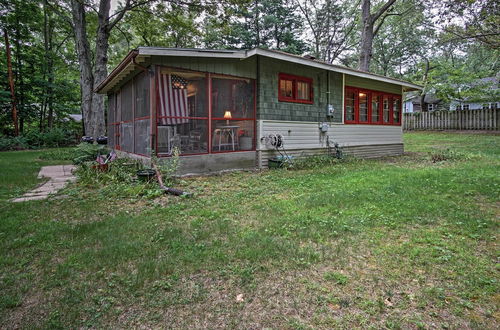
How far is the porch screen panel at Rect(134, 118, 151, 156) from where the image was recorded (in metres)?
6.75

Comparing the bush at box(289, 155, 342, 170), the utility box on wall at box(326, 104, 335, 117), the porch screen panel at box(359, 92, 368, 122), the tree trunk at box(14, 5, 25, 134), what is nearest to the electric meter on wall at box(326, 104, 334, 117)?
the utility box on wall at box(326, 104, 335, 117)

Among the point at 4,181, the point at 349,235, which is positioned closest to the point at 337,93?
the point at 349,235

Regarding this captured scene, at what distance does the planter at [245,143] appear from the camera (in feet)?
25.0

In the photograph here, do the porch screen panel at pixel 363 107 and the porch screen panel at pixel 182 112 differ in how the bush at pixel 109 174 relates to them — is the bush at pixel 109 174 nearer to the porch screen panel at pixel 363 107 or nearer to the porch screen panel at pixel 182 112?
the porch screen panel at pixel 182 112

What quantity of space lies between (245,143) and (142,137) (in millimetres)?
2605

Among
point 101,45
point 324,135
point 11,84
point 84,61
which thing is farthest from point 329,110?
point 11,84

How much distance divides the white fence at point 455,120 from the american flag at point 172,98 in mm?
19611

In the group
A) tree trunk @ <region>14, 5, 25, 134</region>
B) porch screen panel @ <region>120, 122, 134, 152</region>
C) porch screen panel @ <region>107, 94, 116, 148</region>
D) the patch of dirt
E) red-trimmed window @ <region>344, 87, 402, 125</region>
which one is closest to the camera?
the patch of dirt

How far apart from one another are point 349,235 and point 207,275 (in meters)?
1.58

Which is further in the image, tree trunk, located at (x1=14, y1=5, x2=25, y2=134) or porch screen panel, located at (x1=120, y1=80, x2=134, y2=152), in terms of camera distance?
tree trunk, located at (x1=14, y1=5, x2=25, y2=134)

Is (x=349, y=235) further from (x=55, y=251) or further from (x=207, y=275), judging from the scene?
(x=55, y=251)

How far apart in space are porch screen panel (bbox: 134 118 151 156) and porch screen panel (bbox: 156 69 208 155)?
0.48 metres

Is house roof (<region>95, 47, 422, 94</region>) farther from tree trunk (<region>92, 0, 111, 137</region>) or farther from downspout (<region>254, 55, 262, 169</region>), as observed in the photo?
tree trunk (<region>92, 0, 111, 137</region>)

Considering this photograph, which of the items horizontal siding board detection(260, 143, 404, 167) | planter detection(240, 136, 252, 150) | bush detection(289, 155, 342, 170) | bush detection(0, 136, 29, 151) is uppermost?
bush detection(0, 136, 29, 151)
